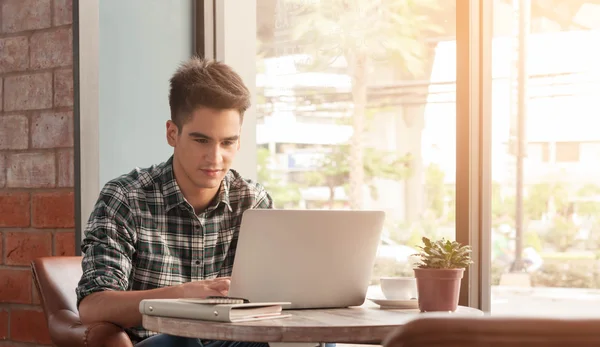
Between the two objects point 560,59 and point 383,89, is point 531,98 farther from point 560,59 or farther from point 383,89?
point 383,89

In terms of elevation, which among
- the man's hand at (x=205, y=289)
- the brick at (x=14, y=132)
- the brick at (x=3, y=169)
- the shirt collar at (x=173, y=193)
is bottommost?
the man's hand at (x=205, y=289)

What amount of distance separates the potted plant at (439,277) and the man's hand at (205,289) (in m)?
0.40

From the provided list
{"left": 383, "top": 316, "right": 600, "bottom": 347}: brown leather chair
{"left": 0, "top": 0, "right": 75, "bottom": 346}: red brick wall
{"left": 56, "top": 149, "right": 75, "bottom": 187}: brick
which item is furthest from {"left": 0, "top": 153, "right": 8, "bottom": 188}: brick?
{"left": 383, "top": 316, "right": 600, "bottom": 347}: brown leather chair

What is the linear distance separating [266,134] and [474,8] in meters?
0.93

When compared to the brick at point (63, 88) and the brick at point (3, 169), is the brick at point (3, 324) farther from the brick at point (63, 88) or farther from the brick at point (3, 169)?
the brick at point (63, 88)

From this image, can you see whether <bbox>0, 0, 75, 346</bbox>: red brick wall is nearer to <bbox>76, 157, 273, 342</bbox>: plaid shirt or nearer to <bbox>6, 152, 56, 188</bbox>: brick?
<bbox>6, 152, 56, 188</bbox>: brick

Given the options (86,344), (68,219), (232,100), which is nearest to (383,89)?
(232,100)

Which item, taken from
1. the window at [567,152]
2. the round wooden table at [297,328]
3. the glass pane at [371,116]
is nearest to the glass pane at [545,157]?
the window at [567,152]

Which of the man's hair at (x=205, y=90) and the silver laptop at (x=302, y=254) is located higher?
the man's hair at (x=205, y=90)

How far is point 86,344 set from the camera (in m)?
1.91

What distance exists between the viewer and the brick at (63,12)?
281 centimetres

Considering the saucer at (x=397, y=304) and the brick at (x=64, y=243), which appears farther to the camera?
the brick at (x=64, y=243)

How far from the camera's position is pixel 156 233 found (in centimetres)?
217

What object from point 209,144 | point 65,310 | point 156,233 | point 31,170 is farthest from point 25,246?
point 209,144
